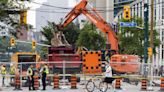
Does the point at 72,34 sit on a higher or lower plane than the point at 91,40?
higher

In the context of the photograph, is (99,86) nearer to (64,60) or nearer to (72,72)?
(72,72)

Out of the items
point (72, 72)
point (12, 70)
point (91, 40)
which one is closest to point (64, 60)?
point (72, 72)

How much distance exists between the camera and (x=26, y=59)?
4459 centimetres

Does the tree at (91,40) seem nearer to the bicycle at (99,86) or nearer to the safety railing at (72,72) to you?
the safety railing at (72,72)

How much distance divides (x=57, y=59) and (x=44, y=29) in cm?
5045

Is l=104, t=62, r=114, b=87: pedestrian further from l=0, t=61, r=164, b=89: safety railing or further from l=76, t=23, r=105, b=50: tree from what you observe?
l=76, t=23, r=105, b=50: tree

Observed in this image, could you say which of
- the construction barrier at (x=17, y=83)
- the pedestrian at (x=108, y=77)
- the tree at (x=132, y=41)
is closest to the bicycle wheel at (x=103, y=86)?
the pedestrian at (x=108, y=77)

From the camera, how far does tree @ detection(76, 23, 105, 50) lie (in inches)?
3076

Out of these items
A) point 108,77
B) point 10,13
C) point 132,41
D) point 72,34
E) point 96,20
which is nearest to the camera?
point 10,13

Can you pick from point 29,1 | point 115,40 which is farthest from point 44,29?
point 29,1

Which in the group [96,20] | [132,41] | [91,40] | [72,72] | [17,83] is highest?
[96,20]

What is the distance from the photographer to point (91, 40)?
7906 cm

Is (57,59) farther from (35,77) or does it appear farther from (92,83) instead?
(92,83)

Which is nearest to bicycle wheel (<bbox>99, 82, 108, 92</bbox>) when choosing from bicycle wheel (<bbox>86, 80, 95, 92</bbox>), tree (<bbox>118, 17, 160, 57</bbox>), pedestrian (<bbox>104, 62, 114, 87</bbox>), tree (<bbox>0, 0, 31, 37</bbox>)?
pedestrian (<bbox>104, 62, 114, 87</bbox>)
